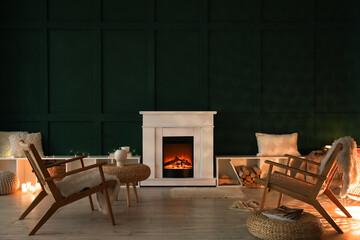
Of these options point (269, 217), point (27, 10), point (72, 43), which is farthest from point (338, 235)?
point (27, 10)

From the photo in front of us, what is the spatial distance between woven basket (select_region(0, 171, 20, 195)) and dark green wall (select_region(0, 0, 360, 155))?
3.44ft

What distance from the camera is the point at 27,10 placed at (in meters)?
6.65

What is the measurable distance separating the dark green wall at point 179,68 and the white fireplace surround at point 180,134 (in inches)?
18.0

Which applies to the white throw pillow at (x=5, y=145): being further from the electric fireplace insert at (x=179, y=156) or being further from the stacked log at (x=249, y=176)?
the stacked log at (x=249, y=176)

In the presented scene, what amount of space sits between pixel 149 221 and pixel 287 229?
1.57m

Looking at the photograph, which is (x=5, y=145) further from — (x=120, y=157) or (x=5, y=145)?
(x=120, y=157)

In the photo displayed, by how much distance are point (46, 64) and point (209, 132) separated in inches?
126

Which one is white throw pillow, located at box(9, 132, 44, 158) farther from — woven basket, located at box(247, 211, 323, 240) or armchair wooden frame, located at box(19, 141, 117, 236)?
woven basket, located at box(247, 211, 323, 240)

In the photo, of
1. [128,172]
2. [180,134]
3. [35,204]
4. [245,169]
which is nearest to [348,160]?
[245,169]

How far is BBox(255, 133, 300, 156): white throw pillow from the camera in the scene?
21.0 feet

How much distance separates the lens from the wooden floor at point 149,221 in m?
3.73

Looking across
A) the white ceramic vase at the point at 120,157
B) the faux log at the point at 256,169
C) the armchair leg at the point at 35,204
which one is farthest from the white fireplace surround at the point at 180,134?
the armchair leg at the point at 35,204

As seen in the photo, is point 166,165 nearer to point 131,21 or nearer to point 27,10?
point 131,21

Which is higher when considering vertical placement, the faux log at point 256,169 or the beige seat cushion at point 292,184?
the beige seat cushion at point 292,184
